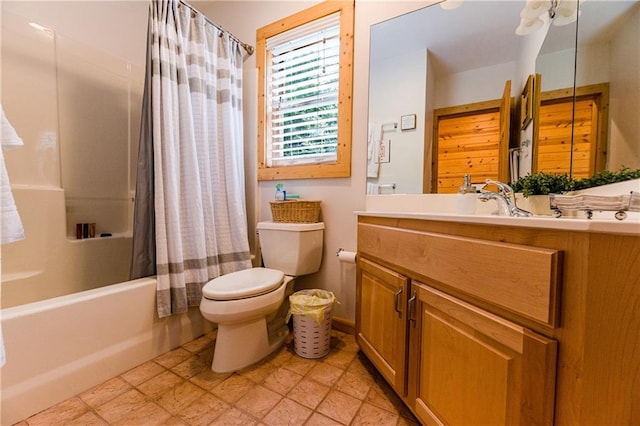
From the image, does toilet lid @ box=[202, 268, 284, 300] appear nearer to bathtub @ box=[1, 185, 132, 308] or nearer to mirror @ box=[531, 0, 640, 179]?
bathtub @ box=[1, 185, 132, 308]

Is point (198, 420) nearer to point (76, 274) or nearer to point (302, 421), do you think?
point (302, 421)

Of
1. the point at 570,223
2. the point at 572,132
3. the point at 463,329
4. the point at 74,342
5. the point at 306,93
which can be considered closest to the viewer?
the point at 570,223

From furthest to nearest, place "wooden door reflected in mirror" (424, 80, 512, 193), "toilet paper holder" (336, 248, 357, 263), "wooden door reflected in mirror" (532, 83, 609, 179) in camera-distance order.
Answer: "toilet paper holder" (336, 248, 357, 263) < "wooden door reflected in mirror" (424, 80, 512, 193) < "wooden door reflected in mirror" (532, 83, 609, 179)

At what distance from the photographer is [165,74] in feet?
4.74

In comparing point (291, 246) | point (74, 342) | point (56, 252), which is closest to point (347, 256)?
point (291, 246)

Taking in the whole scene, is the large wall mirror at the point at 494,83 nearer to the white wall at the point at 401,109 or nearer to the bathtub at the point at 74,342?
the white wall at the point at 401,109

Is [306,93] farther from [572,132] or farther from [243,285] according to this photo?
[572,132]

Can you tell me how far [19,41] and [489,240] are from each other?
8.66 feet

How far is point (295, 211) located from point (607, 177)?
4.60ft

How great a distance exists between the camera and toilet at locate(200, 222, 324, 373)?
4.17ft

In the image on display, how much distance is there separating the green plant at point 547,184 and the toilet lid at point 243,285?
1228mm

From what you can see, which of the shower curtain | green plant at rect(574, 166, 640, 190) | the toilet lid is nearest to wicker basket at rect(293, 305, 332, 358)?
the toilet lid

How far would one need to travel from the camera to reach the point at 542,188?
39.8 inches

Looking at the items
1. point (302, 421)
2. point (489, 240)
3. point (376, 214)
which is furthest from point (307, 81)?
point (302, 421)
